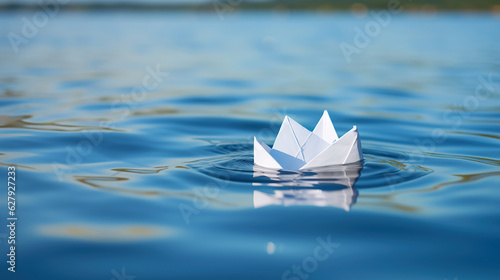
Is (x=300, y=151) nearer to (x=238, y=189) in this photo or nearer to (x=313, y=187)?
(x=313, y=187)

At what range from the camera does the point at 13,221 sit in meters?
3.74

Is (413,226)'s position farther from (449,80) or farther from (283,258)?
(449,80)

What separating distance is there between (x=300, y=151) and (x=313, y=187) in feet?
1.50

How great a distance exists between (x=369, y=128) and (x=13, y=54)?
16.3 metres

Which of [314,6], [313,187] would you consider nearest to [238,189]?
[313,187]

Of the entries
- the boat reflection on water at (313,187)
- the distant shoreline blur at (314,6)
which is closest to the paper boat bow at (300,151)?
the boat reflection on water at (313,187)

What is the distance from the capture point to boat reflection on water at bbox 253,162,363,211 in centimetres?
404

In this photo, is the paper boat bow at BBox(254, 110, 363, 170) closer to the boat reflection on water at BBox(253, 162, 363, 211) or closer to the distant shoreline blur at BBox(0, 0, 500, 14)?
the boat reflection on water at BBox(253, 162, 363, 211)

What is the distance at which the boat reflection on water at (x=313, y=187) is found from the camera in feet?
13.2

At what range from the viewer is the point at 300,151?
4.61 meters

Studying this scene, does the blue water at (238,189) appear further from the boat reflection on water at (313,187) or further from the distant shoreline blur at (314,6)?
the distant shoreline blur at (314,6)

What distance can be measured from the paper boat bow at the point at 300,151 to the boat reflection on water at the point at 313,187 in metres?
0.08

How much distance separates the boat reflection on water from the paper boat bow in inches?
3.2

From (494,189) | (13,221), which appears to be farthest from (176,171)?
(494,189)
